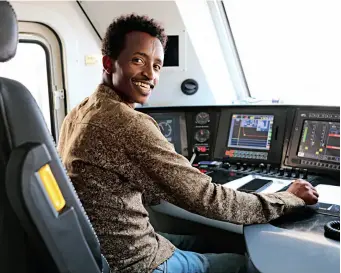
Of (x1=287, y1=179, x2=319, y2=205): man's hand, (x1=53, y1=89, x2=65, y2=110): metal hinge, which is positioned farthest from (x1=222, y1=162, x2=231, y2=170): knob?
(x1=53, y1=89, x2=65, y2=110): metal hinge

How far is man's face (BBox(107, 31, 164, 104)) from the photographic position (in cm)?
144

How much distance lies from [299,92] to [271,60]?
0.28 meters

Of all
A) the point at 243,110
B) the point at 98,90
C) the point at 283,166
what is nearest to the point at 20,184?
the point at 98,90

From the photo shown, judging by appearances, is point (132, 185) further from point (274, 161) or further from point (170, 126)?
point (170, 126)

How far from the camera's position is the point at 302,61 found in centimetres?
273

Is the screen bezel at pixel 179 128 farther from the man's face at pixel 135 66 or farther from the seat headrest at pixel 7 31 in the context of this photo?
the seat headrest at pixel 7 31

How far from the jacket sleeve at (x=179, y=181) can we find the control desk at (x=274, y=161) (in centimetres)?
10

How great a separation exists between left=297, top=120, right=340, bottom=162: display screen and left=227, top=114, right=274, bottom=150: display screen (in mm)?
217

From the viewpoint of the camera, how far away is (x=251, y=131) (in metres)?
2.39

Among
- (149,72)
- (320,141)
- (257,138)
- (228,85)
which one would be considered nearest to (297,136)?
(320,141)

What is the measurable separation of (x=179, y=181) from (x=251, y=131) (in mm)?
1253

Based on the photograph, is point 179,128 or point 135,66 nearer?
point 135,66

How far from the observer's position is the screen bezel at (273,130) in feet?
7.45

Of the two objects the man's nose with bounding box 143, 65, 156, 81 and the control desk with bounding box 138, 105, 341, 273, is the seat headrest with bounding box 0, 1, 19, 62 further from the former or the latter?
the control desk with bounding box 138, 105, 341, 273
